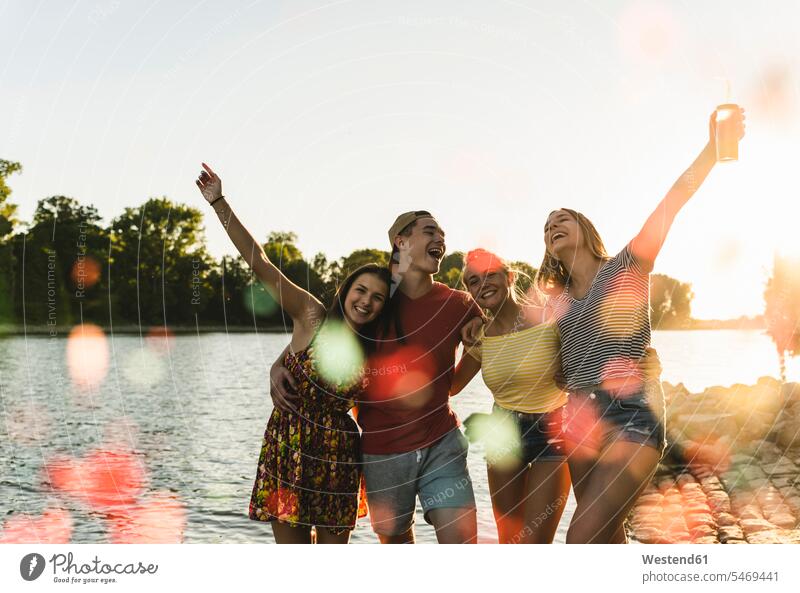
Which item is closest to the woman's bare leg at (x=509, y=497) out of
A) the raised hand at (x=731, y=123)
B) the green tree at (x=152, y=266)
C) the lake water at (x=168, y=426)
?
the raised hand at (x=731, y=123)

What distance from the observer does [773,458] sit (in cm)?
1359

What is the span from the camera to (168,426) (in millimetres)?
25312

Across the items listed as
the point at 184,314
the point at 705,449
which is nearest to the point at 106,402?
the point at 705,449

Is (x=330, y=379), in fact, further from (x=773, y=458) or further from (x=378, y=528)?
(x=773, y=458)

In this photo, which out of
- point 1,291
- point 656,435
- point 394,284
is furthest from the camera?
point 1,291

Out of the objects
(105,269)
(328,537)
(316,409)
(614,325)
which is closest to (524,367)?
(614,325)

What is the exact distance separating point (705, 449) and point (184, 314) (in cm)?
6768

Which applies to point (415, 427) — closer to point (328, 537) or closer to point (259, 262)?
point (328, 537)

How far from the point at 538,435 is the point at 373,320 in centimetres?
138

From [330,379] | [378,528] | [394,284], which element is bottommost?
[378,528]
